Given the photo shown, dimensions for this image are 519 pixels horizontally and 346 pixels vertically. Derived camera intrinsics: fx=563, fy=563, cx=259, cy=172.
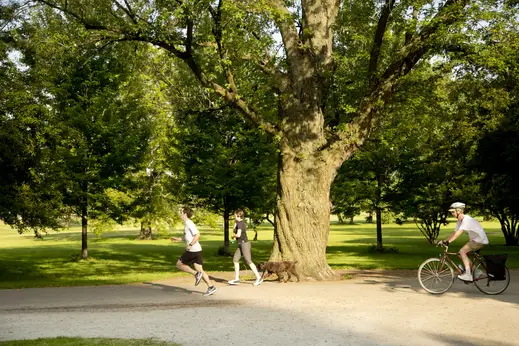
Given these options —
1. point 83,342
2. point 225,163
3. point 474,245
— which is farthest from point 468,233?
point 225,163

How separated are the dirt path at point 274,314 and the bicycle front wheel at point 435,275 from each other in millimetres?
265

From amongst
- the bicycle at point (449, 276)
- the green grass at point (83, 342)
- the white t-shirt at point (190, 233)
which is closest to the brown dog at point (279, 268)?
the white t-shirt at point (190, 233)

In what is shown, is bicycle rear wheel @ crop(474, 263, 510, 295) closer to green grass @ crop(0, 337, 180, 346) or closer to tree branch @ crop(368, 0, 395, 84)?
tree branch @ crop(368, 0, 395, 84)

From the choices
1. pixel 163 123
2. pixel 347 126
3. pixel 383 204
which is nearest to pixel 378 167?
pixel 383 204

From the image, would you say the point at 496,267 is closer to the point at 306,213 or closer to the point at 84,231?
the point at 306,213

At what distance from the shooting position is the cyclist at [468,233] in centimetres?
1168

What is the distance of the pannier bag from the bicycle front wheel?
780 mm

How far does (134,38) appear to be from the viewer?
15.6 metres

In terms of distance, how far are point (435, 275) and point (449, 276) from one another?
11.5 inches

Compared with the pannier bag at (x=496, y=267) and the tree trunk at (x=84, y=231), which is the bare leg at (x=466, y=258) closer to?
the pannier bag at (x=496, y=267)

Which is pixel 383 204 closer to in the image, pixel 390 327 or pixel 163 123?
pixel 163 123

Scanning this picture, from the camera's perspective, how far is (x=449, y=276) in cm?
1213

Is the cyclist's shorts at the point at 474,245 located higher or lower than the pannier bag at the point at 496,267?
higher

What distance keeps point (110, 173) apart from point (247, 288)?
17.2 m
